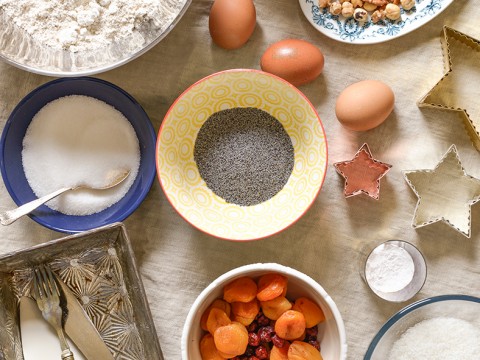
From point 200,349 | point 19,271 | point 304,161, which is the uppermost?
point 304,161

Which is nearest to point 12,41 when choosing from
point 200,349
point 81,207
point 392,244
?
point 81,207

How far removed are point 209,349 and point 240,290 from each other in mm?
134

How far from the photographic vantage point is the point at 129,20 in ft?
3.99

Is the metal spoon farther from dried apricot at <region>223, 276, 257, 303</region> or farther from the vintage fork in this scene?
dried apricot at <region>223, 276, 257, 303</region>

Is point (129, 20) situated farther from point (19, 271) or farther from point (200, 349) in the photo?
point (200, 349)

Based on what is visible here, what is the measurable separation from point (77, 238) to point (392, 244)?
63 centimetres

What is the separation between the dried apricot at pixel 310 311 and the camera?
1.24m

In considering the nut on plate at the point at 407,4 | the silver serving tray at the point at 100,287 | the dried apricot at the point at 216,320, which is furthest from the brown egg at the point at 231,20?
the dried apricot at the point at 216,320

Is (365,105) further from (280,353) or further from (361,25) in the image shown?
(280,353)

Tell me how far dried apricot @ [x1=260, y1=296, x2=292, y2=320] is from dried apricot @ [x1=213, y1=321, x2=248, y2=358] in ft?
0.23

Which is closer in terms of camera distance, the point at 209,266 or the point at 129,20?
the point at 129,20

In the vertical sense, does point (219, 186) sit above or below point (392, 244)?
above

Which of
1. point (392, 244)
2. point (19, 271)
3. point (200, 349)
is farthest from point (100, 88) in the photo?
point (392, 244)

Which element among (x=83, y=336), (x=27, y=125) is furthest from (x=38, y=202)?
(x=83, y=336)
